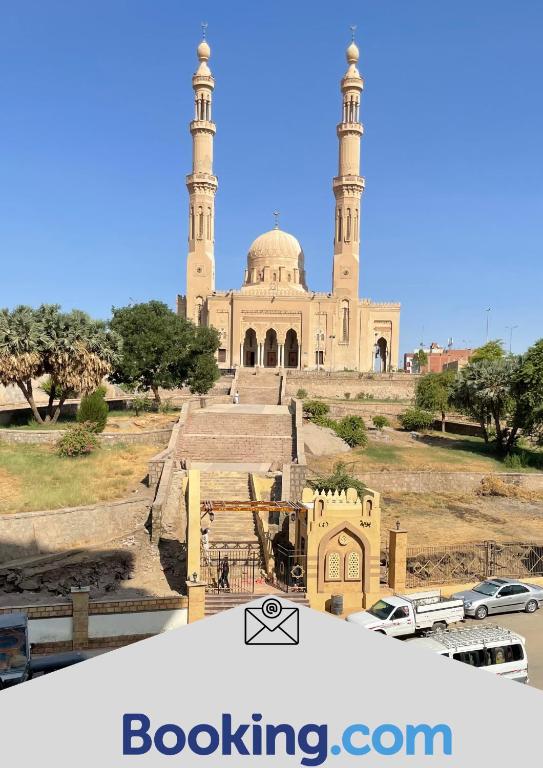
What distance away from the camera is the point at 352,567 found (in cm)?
1468

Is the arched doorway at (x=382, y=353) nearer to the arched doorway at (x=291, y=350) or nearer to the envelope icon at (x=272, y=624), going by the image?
the arched doorway at (x=291, y=350)

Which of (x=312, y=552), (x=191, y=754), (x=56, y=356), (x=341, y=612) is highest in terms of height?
(x=56, y=356)

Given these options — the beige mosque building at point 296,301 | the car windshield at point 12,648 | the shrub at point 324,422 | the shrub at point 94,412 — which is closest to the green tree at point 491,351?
the beige mosque building at point 296,301

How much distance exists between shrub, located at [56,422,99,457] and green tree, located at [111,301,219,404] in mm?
8787

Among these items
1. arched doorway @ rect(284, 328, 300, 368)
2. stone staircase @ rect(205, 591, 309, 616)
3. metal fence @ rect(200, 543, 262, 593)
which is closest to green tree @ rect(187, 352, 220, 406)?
metal fence @ rect(200, 543, 262, 593)

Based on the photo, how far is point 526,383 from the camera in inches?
1253

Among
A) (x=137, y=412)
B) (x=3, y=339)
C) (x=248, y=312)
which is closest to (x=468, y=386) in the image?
(x=137, y=412)

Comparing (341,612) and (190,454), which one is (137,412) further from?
(341,612)

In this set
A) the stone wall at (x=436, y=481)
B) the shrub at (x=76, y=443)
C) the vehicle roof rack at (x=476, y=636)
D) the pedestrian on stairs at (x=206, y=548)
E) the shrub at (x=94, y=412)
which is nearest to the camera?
the vehicle roof rack at (x=476, y=636)

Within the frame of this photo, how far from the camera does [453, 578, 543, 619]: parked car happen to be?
13.9 meters

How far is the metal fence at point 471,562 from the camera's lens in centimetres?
1633

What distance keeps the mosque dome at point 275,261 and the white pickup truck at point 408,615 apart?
5996cm

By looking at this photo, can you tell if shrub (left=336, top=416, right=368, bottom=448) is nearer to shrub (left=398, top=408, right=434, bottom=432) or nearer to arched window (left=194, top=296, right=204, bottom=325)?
shrub (left=398, top=408, right=434, bottom=432)

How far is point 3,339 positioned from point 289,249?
4865 centimetres
